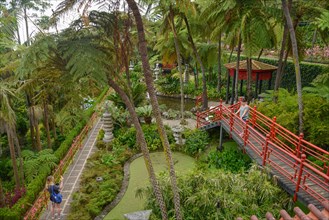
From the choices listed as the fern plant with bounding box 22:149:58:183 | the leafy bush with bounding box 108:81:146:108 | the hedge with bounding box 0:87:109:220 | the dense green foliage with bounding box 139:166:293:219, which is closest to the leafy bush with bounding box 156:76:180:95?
the leafy bush with bounding box 108:81:146:108

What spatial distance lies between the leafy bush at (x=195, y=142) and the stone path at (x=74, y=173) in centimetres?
425

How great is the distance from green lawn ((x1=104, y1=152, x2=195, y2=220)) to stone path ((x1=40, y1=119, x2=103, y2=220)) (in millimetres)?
1565

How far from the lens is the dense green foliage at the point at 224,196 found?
6965 millimetres

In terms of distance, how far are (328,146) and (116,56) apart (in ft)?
24.5

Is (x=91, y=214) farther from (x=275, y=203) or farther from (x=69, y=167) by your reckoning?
(x=275, y=203)

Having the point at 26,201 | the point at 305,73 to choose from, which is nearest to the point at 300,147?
the point at 26,201

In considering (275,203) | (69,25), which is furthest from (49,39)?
(275,203)

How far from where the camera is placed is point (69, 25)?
6.32 m

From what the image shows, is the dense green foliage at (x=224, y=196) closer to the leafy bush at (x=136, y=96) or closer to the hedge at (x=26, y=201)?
the hedge at (x=26, y=201)

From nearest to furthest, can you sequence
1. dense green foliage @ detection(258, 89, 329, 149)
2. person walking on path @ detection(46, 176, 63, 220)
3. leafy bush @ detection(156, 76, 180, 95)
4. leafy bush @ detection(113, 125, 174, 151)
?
1. person walking on path @ detection(46, 176, 63, 220)
2. dense green foliage @ detection(258, 89, 329, 149)
3. leafy bush @ detection(113, 125, 174, 151)
4. leafy bush @ detection(156, 76, 180, 95)

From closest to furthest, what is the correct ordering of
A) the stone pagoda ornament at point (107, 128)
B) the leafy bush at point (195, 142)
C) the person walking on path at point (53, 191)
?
1. the person walking on path at point (53, 191)
2. the leafy bush at point (195, 142)
3. the stone pagoda ornament at point (107, 128)

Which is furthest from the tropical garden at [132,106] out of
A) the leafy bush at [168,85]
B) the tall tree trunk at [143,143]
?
the leafy bush at [168,85]

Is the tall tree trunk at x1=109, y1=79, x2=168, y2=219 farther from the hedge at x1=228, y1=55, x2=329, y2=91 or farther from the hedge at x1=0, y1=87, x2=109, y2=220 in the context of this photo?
the hedge at x1=228, y1=55, x2=329, y2=91

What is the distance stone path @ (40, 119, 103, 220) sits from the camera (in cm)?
867
